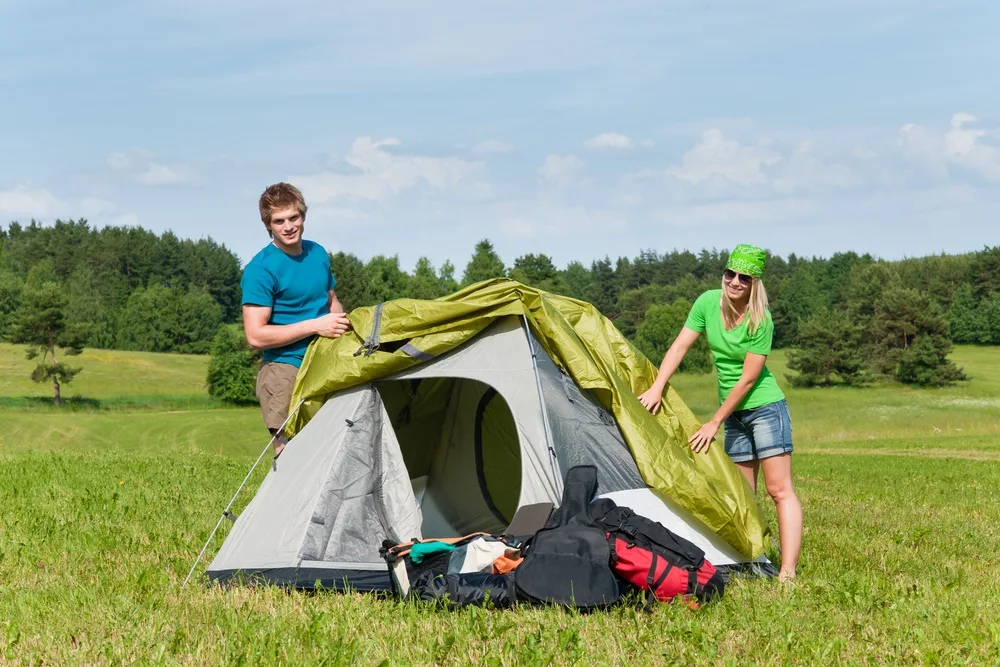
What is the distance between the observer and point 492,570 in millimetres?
5109

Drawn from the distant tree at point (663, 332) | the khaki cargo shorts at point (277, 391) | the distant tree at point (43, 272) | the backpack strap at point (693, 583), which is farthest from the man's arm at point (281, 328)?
the distant tree at point (43, 272)

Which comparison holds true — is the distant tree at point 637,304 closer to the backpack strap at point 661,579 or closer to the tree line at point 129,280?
the tree line at point 129,280

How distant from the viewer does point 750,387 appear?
5586mm

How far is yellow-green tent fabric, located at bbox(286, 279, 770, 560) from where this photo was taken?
5605 mm

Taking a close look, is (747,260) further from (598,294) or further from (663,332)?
(598,294)

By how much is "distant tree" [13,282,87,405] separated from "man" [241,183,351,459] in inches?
2264

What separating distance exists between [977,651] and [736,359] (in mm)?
2055

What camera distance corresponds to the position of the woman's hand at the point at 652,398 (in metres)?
5.82

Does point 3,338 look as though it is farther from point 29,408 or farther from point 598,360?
point 598,360

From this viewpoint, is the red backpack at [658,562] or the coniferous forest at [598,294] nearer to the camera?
the red backpack at [658,562]

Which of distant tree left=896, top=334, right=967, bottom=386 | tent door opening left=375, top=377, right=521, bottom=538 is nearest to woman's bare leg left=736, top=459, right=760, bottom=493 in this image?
tent door opening left=375, top=377, right=521, bottom=538

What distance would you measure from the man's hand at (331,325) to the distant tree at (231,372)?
55.3 m

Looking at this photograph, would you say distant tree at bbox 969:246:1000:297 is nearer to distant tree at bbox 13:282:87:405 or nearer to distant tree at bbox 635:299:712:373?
distant tree at bbox 635:299:712:373

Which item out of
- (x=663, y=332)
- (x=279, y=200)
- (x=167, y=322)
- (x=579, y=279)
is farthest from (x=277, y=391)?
(x=579, y=279)
